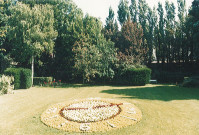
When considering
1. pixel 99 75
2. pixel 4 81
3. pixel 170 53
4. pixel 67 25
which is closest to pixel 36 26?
pixel 67 25

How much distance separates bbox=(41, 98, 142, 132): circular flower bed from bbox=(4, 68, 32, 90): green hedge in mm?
9991

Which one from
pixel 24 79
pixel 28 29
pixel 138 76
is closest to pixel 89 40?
pixel 28 29

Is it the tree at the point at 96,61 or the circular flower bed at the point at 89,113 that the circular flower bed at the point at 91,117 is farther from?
the tree at the point at 96,61

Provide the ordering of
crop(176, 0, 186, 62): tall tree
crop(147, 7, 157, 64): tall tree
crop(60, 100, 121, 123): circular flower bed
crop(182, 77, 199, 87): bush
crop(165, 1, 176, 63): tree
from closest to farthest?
crop(60, 100, 121, 123): circular flower bed
crop(182, 77, 199, 87): bush
crop(176, 0, 186, 62): tall tree
crop(165, 1, 176, 63): tree
crop(147, 7, 157, 64): tall tree

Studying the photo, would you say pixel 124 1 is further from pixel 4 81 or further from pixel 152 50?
pixel 4 81

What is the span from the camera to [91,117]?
7.00 meters

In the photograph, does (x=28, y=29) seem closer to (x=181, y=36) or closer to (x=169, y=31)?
(x=169, y=31)

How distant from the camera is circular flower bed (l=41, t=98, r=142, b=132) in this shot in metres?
6.11

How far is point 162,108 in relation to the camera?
8.25 meters

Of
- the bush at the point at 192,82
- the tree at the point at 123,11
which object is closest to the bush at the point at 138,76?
the bush at the point at 192,82

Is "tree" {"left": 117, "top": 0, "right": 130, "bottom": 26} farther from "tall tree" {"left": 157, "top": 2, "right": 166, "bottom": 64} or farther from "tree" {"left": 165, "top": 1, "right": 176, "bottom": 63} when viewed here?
"tree" {"left": 165, "top": 1, "right": 176, "bottom": 63}

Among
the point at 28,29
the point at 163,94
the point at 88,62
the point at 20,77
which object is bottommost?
the point at 163,94

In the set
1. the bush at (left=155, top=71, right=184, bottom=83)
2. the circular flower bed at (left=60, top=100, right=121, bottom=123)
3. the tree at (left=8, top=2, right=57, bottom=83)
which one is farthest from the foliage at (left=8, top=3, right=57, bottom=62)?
the bush at (left=155, top=71, right=184, bottom=83)

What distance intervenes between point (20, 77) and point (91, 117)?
514 inches
